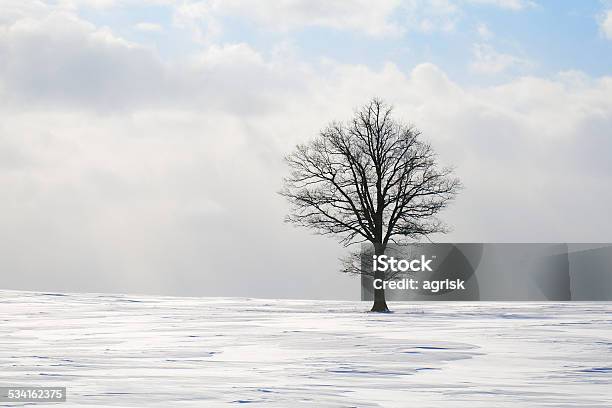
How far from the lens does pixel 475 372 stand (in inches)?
596

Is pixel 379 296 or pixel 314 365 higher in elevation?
pixel 379 296

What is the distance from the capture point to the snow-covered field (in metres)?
12.0

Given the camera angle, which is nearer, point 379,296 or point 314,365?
point 314,365

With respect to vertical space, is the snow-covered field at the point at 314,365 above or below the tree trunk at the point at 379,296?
below

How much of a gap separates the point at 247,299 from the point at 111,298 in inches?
410

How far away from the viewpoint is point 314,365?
1631 cm

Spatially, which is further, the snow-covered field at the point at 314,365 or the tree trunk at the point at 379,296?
the tree trunk at the point at 379,296

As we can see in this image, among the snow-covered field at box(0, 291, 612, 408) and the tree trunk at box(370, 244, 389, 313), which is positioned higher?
the tree trunk at box(370, 244, 389, 313)

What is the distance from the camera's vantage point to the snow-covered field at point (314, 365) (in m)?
12.0

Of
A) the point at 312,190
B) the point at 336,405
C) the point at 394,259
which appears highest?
the point at 312,190

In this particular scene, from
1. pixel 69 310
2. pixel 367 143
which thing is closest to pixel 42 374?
pixel 69 310

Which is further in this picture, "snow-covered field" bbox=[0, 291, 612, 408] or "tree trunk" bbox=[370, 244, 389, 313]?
"tree trunk" bbox=[370, 244, 389, 313]

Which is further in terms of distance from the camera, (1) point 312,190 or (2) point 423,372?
(1) point 312,190

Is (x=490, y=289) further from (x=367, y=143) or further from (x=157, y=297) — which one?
(x=157, y=297)
